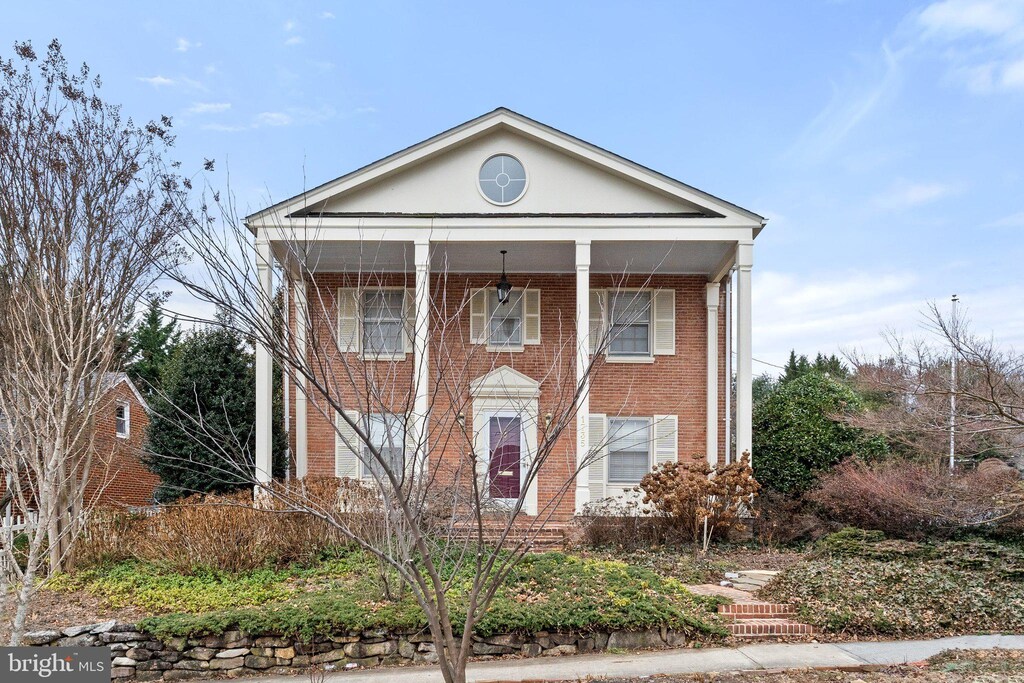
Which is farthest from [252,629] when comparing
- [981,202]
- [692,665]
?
[981,202]

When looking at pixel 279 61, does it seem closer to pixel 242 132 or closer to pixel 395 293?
pixel 242 132

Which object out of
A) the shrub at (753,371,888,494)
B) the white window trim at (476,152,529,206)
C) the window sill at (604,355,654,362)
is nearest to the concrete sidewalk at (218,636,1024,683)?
the shrub at (753,371,888,494)

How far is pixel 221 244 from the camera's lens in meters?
4.05

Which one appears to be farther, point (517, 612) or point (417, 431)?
point (417, 431)

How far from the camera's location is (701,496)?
1250cm

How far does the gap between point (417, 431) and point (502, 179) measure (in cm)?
581

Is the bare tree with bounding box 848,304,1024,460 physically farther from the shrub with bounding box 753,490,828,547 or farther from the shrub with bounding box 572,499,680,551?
the shrub with bounding box 572,499,680,551

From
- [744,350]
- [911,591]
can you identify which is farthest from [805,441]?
[911,591]

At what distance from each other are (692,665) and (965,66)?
10.5 metres

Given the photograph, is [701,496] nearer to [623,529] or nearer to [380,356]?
[623,529]

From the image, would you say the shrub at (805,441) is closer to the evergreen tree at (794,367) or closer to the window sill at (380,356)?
the window sill at (380,356)

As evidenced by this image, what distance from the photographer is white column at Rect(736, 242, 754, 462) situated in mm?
13711

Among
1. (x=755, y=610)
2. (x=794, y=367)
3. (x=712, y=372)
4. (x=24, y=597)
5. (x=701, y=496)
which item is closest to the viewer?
(x=24, y=597)

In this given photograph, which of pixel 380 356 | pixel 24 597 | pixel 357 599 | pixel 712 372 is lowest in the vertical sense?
pixel 357 599
